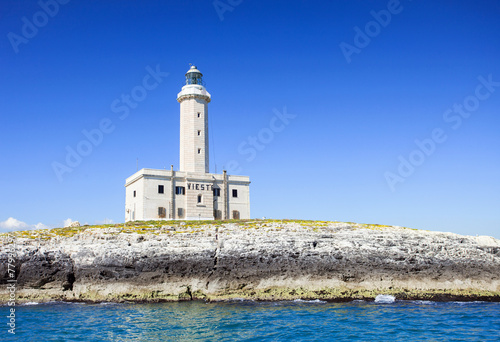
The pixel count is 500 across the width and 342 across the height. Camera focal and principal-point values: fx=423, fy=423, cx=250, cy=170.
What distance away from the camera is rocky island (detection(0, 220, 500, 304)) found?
29000 mm

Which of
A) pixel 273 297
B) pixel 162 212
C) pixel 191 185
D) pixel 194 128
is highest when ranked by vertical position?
pixel 194 128

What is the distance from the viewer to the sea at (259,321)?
19312mm

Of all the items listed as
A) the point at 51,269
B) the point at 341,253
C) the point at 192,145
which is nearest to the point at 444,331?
the point at 341,253

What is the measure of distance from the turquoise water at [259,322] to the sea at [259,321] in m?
0.04

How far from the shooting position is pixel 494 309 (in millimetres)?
25844

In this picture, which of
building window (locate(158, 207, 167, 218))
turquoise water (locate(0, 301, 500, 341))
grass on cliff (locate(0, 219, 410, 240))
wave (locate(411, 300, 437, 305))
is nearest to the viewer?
turquoise water (locate(0, 301, 500, 341))

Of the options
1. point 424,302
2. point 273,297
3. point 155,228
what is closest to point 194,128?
point 155,228

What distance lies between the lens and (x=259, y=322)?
21609 millimetres

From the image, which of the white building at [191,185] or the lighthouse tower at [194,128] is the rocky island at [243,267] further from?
the lighthouse tower at [194,128]

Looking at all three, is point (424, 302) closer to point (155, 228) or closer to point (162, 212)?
point (155, 228)

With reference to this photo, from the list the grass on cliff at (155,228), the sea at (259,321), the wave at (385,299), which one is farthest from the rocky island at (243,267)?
the sea at (259,321)

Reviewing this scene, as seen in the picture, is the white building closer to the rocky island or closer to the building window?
the building window

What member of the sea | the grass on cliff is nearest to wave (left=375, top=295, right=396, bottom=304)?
the sea

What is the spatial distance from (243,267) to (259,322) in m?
8.42
